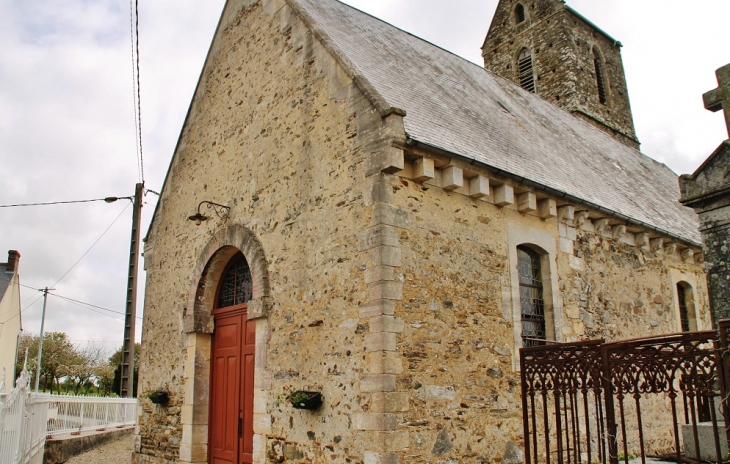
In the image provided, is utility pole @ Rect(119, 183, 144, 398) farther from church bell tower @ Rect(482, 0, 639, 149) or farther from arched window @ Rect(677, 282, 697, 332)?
church bell tower @ Rect(482, 0, 639, 149)

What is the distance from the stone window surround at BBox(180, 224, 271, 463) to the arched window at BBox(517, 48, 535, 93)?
13.7 meters

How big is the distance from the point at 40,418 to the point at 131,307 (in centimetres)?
330

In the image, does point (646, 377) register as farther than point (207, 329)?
No

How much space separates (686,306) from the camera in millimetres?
11359

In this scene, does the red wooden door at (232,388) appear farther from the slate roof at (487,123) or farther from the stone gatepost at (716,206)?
the stone gatepost at (716,206)

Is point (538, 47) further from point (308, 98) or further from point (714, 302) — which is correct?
point (714, 302)

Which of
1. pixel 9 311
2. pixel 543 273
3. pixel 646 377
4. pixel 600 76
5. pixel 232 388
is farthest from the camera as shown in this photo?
pixel 9 311

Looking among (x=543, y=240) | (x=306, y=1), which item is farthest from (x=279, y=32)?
(x=543, y=240)

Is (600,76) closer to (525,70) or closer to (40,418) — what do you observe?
(525,70)

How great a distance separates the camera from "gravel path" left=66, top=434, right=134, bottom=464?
1209 centimetres

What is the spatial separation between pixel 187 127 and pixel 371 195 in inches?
247

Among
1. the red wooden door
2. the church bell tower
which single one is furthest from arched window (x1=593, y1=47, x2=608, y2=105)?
the red wooden door

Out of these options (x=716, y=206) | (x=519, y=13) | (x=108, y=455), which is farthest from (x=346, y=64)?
(x=519, y=13)

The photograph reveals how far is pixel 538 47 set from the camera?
19703 millimetres
